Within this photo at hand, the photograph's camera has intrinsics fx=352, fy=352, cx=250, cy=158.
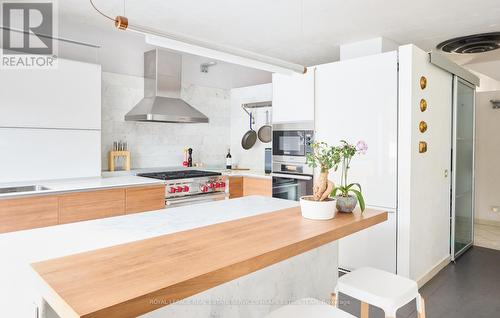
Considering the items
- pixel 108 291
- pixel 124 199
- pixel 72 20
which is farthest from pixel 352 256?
pixel 72 20

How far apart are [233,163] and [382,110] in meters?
2.83

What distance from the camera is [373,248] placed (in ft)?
9.77

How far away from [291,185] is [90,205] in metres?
1.91

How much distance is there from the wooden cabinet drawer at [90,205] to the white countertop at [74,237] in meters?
1.32

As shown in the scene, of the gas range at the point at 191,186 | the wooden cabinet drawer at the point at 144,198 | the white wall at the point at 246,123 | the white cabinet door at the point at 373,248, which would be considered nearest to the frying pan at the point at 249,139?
the white wall at the point at 246,123

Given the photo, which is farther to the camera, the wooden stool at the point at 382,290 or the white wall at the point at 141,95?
the white wall at the point at 141,95

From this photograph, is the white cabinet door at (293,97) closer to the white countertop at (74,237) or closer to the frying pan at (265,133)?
the frying pan at (265,133)

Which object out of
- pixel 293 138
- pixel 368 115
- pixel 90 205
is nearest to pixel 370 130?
pixel 368 115

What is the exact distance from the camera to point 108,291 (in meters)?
0.88

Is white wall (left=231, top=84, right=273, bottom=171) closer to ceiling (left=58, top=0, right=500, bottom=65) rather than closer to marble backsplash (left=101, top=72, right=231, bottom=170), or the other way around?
marble backsplash (left=101, top=72, right=231, bottom=170)

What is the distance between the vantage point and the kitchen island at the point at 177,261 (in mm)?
911

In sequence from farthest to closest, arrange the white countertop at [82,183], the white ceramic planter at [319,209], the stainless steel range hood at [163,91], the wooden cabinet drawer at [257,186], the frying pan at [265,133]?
the frying pan at [265,133] < the wooden cabinet drawer at [257,186] < the stainless steel range hood at [163,91] < the white countertop at [82,183] < the white ceramic planter at [319,209]

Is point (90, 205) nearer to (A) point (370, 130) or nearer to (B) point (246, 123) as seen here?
(A) point (370, 130)
